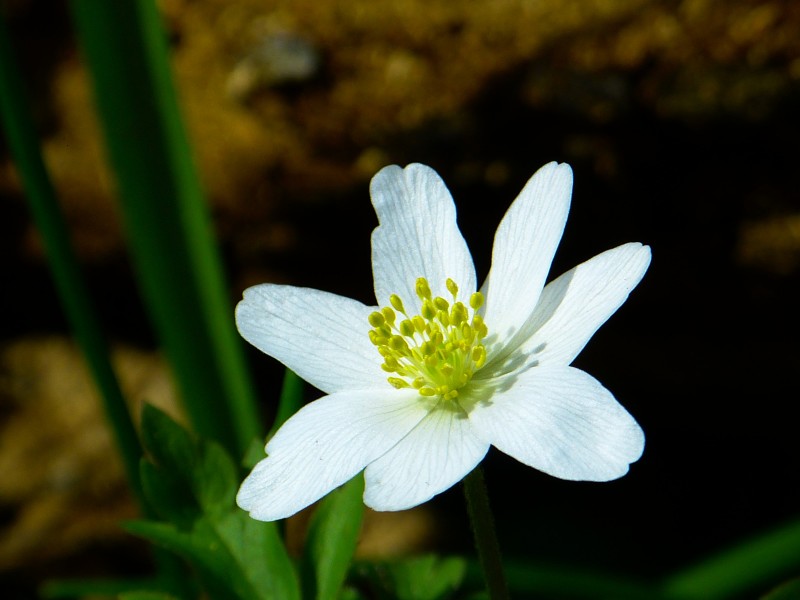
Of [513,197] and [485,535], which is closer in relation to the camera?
[485,535]

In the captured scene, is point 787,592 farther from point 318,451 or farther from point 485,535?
point 318,451

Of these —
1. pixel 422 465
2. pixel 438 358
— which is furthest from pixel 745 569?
pixel 422 465

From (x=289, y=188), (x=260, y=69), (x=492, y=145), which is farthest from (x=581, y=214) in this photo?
(x=260, y=69)

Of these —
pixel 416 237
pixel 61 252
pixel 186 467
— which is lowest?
pixel 186 467

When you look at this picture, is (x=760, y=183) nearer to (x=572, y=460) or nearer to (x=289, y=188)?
(x=289, y=188)

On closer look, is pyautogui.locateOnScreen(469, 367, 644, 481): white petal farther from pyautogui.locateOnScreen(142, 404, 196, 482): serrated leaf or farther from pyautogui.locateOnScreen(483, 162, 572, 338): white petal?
pyautogui.locateOnScreen(142, 404, 196, 482): serrated leaf

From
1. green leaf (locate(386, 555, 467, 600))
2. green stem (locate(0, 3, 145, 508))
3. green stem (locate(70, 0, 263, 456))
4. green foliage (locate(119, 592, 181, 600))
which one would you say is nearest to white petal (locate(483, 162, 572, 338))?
green leaf (locate(386, 555, 467, 600))
